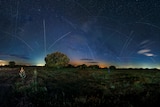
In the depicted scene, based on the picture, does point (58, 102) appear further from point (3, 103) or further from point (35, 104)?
point (3, 103)

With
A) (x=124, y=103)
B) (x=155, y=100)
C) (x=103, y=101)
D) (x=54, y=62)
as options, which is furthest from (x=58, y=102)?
(x=54, y=62)

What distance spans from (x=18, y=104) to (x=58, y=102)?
82.9 inches

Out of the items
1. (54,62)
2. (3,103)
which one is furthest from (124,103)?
(54,62)

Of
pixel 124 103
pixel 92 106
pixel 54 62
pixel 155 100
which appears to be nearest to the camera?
pixel 92 106

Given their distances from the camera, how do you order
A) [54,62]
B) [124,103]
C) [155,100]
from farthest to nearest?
[54,62], [155,100], [124,103]

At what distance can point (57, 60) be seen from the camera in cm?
7369

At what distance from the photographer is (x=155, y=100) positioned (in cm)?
1207

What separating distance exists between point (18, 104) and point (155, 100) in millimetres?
7369

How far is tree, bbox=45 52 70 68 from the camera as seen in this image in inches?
2879

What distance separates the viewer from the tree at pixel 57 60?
73125mm

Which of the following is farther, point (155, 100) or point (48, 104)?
point (155, 100)

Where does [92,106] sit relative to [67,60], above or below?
below

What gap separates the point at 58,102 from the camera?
11.6 m

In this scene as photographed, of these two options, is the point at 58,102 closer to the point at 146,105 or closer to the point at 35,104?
the point at 35,104
